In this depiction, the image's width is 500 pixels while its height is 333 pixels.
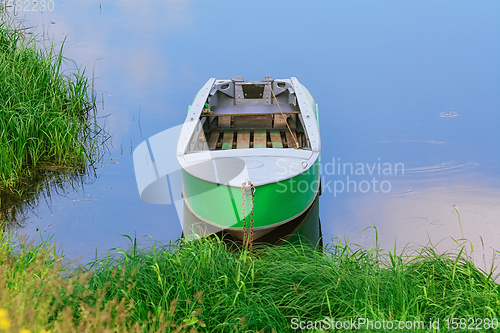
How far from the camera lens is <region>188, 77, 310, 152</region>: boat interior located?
523 centimetres

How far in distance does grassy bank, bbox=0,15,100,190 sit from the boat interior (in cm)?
168

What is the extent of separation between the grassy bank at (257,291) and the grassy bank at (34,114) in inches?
99.9

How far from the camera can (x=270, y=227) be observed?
152 inches

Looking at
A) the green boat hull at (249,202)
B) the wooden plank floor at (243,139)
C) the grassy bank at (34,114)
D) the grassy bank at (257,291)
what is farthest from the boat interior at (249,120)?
the grassy bank at (257,291)

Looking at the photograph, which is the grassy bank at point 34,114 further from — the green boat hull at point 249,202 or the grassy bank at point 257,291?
the grassy bank at point 257,291

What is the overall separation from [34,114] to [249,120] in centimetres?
272

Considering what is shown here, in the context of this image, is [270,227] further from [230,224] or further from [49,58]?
[49,58]

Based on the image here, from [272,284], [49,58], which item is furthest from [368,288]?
[49,58]

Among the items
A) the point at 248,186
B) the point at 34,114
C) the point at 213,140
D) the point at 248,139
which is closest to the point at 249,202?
the point at 248,186

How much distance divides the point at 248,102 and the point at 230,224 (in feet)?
11.5

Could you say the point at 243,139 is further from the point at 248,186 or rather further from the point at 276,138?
the point at 248,186

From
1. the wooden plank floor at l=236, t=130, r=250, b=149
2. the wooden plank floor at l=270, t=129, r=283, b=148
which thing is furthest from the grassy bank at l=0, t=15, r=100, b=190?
the wooden plank floor at l=270, t=129, r=283, b=148

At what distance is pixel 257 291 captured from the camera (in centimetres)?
261

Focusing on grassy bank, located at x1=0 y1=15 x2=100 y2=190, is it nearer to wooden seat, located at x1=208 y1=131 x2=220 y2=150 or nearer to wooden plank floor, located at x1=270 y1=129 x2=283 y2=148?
wooden seat, located at x1=208 y1=131 x2=220 y2=150
